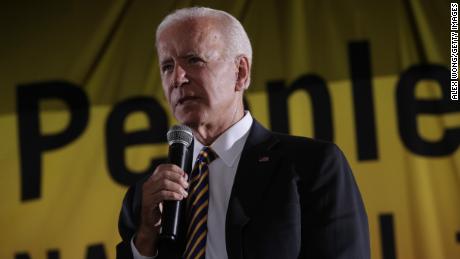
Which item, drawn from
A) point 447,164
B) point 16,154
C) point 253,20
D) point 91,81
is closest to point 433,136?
point 447,164

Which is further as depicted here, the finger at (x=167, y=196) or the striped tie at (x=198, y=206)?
the striped tie at (x=198, y=206)

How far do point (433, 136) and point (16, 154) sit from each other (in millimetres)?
1570

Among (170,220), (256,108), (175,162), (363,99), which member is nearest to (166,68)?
(175,162)

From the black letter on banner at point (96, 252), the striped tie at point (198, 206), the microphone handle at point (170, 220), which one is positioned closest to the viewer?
the microphone handle at point (170, 220)

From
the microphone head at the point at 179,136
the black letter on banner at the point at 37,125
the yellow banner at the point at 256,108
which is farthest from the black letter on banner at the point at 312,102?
the microphone head at the point at 179,136

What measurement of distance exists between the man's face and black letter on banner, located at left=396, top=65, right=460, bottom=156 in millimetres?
1149

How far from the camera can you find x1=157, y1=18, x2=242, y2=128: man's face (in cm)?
125

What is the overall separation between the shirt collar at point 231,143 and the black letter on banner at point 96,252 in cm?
120

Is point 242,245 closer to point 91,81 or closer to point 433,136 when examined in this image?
point 433,136

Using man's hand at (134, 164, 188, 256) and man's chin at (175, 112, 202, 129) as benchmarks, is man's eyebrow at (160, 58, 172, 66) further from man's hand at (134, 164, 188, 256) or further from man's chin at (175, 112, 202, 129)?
man's hand at (134, 164, 188, 256)

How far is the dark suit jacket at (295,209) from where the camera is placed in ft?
3.73

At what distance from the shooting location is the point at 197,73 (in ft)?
4.18

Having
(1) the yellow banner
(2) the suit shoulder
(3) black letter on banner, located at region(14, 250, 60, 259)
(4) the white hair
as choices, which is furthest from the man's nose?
(3) black letter on banner, located at region(14, 250, 60, 259)

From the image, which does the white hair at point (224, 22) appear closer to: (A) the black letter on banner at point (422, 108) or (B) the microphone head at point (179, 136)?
(B) the microphone head at point (179, 136)
